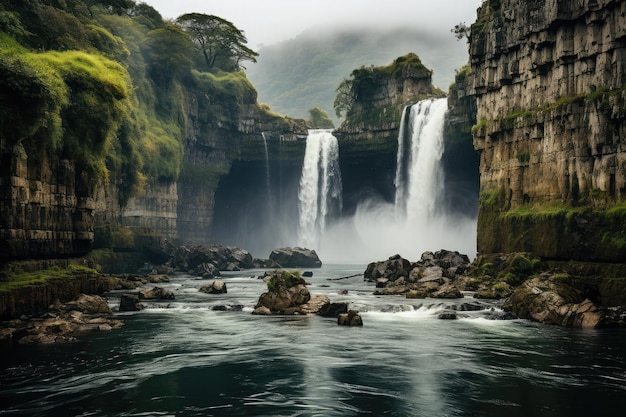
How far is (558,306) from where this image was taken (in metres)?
29.2

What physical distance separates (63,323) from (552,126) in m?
32.8

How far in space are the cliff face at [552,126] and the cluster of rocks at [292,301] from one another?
1542 centimetres

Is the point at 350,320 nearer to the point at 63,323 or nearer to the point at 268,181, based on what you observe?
the point at 63,323

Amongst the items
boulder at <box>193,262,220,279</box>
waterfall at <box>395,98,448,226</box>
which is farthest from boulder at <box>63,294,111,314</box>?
waterfall at <box>395,98,448,226</box>

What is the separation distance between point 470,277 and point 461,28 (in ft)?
78.8

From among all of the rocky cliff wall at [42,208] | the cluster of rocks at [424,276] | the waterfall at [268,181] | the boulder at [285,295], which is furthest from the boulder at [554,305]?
the waterfall at [268,181]

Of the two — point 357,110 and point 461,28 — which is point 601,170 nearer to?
point 461,28

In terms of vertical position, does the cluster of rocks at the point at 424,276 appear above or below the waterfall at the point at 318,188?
below

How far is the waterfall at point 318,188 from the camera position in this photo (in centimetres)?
8988


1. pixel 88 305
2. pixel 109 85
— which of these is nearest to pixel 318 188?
pixel 109 85

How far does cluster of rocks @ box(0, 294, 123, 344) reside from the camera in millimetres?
23641

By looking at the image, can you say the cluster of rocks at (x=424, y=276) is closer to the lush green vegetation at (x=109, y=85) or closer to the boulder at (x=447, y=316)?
the boulder at (x=447, y=316)

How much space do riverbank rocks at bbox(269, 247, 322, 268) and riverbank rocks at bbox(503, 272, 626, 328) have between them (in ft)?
150

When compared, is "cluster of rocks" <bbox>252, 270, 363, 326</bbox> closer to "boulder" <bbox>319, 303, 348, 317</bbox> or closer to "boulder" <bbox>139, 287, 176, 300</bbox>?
"boulder" <bbox>319, 303, 348, 317</bbox>
